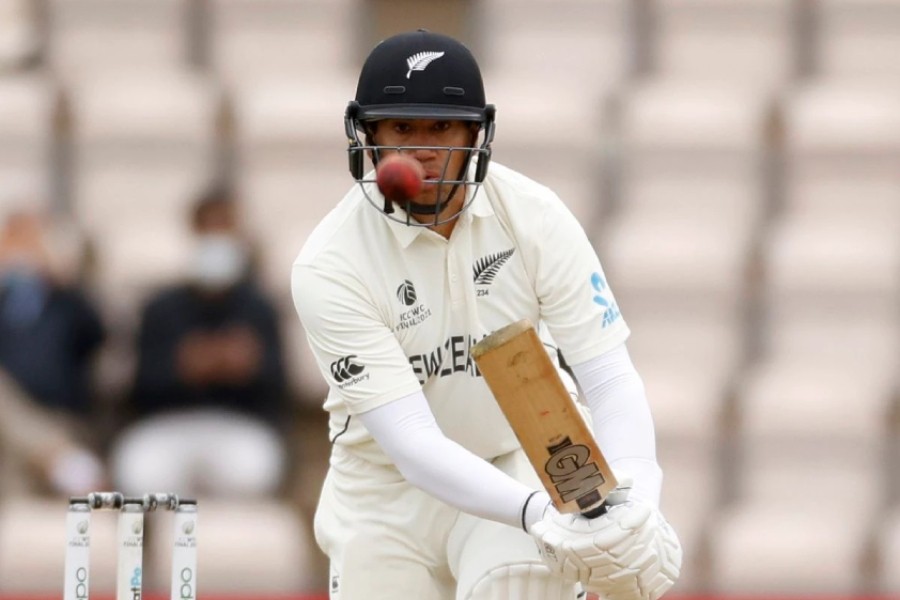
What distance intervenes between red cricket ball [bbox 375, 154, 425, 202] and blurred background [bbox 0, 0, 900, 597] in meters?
2.73

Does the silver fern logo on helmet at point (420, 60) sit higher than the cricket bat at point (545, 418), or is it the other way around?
the silver fern logo on helmet at point (420, 60)

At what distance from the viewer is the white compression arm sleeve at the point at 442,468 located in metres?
2.82

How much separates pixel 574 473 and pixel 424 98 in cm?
70

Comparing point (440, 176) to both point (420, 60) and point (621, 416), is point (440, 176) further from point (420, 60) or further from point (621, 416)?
point (621, 416)

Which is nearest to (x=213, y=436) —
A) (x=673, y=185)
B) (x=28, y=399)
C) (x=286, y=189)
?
(x=28, y=399)

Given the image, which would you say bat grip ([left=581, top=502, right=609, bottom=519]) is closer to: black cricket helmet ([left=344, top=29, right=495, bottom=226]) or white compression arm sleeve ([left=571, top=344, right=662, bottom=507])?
white compression arm sleeve ([left=571, top=344, right=662, bottom=507])

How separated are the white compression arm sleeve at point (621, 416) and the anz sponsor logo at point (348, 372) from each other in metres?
0.37

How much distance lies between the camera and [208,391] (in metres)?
5.47

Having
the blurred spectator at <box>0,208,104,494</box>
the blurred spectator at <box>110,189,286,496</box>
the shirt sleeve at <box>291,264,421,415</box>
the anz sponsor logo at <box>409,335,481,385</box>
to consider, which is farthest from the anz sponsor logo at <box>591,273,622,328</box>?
the blurred spectator at <box>0,208,104,494</box>

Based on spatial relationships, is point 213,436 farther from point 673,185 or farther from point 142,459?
point 673,185

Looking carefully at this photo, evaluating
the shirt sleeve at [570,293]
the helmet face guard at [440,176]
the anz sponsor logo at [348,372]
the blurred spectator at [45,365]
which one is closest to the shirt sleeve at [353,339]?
the anz sponsor logo at [348,372]

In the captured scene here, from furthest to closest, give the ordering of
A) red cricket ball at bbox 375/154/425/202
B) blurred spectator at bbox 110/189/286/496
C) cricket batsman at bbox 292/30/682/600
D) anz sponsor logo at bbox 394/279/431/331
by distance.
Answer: blurred spectator at bbox 110/189/286/496 < anz sponsor logo at bbox 394/279/431/331 < cricket batsman at bbox 292/30/682/600 < red cricket ball at bbox 375/154/425/202

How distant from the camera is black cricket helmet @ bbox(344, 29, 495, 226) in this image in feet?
9.65

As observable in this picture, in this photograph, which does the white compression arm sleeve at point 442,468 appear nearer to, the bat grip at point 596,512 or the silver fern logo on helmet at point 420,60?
the bat grip at point 596,512
